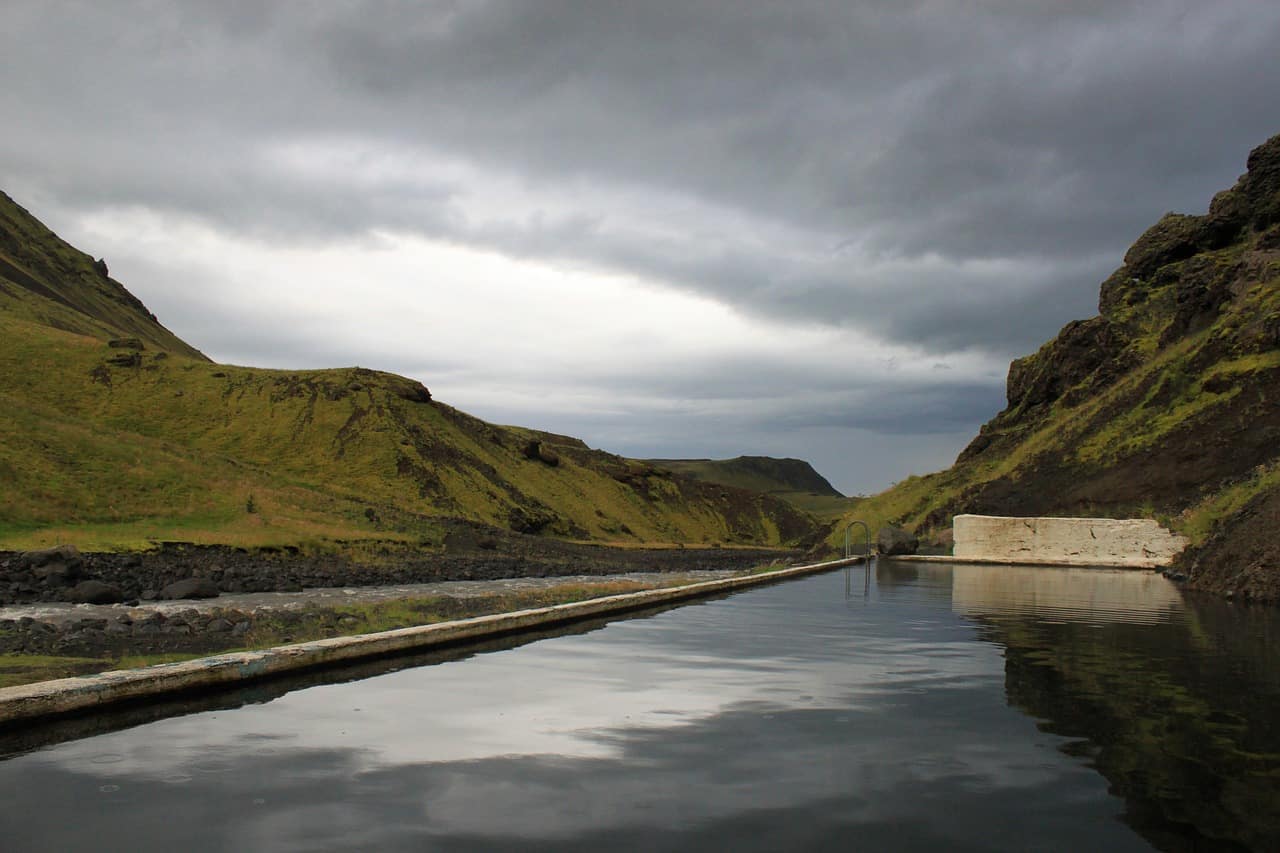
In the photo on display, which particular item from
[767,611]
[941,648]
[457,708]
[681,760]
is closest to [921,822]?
[681,760]

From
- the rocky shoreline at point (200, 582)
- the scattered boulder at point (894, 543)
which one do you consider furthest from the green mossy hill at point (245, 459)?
the scattered boulder at point (894, 543)

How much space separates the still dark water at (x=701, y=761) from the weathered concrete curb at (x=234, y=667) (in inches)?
25.3

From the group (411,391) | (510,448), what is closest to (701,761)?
(411,391)

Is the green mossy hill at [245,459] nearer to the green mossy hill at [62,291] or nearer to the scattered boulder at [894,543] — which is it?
the green mossy hill at [62,291]

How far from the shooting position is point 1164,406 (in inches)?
2422

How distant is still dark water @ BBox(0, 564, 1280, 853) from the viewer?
5.48m

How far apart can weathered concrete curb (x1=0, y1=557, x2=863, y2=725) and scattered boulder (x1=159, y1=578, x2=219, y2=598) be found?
16.5 metres

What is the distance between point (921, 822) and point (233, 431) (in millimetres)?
90045

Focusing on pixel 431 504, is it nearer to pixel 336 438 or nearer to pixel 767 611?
pixel 336 438

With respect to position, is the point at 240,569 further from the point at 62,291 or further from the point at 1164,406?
the point at 62,291

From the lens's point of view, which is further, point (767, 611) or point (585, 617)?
point (767, 611)

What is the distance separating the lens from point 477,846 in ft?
17.2

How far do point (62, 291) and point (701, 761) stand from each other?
161m

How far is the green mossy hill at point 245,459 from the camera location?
47.6 metres
